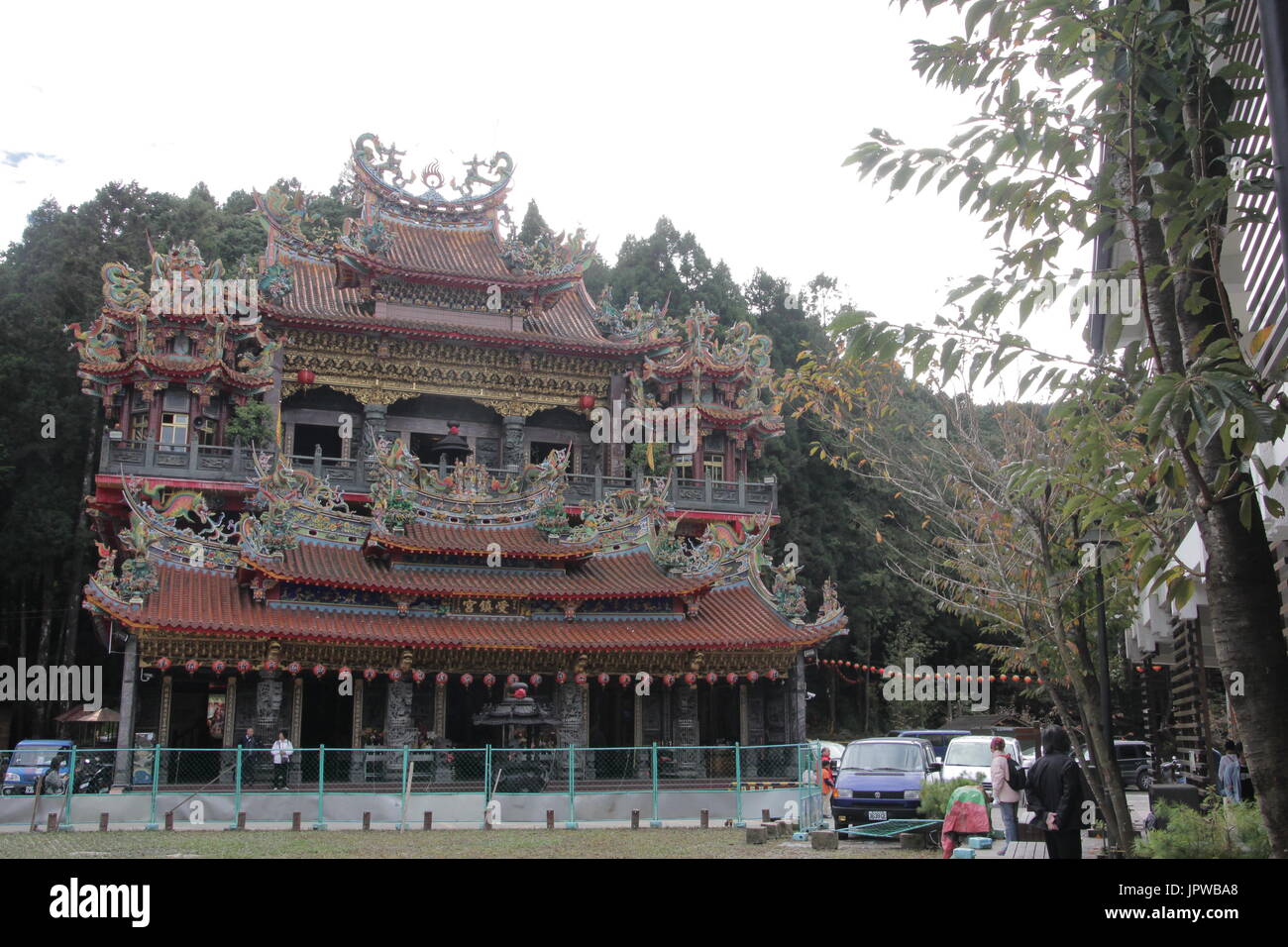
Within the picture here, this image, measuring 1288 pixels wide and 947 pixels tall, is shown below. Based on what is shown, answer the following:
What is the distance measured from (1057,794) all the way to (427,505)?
21.0 m

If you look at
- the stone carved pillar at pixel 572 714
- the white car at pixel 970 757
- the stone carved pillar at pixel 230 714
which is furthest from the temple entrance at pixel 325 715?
the white car at pixel 970 757

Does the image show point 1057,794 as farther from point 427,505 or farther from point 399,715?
point 427,505

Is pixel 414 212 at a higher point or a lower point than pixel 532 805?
higher

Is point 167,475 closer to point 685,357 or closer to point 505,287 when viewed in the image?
point 505,287

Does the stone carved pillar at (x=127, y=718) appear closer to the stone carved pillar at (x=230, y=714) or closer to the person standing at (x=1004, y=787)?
the stone carved pillar at (x=230, y=714)

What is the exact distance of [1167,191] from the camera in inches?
241

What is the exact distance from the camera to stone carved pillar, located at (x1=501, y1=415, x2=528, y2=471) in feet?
115

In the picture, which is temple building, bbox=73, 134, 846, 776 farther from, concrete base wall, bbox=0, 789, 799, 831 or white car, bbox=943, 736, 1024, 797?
white car, bbox=943, 736, 1024, 797

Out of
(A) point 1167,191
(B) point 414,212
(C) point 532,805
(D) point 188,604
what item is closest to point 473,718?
(C) point 532,805

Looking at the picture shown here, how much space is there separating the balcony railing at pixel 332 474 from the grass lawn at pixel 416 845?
43.1 ft

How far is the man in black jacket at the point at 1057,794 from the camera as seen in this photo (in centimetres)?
1089
